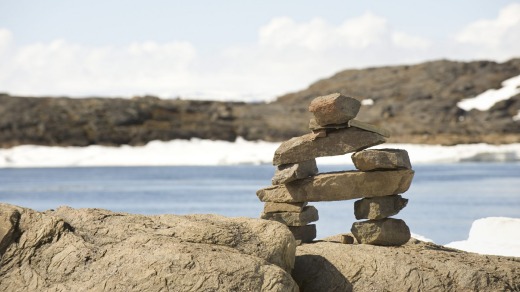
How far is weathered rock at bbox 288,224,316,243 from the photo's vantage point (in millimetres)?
13328

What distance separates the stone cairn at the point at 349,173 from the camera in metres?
12.7

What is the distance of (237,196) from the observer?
4156cm

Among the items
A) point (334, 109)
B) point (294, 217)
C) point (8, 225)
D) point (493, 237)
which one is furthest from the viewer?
point (493, 237)

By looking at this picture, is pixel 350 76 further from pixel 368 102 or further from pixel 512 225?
pixel 512 225

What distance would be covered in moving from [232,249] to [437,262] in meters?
3.15

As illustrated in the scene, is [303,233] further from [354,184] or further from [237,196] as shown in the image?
[237,196]

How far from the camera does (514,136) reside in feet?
264

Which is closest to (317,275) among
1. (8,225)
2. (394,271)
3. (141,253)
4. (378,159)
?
(394,271)

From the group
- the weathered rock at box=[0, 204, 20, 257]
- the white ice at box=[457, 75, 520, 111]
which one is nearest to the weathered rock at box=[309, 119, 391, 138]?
the weathered rock at box=[0, 204, 20, 257]

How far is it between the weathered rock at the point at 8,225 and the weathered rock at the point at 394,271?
3.76 metres

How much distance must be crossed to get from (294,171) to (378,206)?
132 centimetres

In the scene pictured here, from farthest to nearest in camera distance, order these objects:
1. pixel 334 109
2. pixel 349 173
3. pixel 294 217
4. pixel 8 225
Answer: pixel 294 217 → pixel 349 173 → pixel 334 109 → pixel 8 225

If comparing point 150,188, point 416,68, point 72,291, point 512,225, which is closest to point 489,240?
point 512,225

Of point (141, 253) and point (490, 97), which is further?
point (490, 97)
